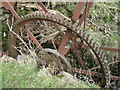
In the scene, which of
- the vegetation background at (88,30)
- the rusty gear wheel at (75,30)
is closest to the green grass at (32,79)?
the vegetation background at (88,30)

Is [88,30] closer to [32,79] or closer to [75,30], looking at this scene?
[75,30]

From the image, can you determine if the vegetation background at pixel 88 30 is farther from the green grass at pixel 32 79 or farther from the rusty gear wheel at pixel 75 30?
the rusty gear wheel at pixel 75 30

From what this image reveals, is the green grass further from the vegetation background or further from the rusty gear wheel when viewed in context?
the rusty gear wheel

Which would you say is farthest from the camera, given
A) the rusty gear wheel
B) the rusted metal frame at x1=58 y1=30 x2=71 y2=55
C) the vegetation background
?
the vegetation background

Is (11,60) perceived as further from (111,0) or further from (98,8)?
(111,0)

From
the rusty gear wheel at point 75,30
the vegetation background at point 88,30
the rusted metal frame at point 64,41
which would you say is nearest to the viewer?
the rusty gear wheel at point 75,30

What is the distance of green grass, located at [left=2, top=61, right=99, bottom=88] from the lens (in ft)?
8.68

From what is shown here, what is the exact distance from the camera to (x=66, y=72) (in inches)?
112

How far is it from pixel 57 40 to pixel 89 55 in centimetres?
56

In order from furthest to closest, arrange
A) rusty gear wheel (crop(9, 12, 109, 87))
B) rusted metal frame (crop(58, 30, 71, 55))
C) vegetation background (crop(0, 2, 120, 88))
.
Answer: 1. vegetation background (crop(0, 2, 120, 88))
2. rusted metal frame (crop(58, 30, 71, 55))
3. rusty gear wheel (crop(9, 12, 109, 87))

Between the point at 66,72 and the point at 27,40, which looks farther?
the point at 27,40

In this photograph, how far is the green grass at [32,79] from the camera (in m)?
2.64

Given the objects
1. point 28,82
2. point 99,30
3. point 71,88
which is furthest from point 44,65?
point 99,30

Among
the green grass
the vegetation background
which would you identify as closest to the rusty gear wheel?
the green grass
